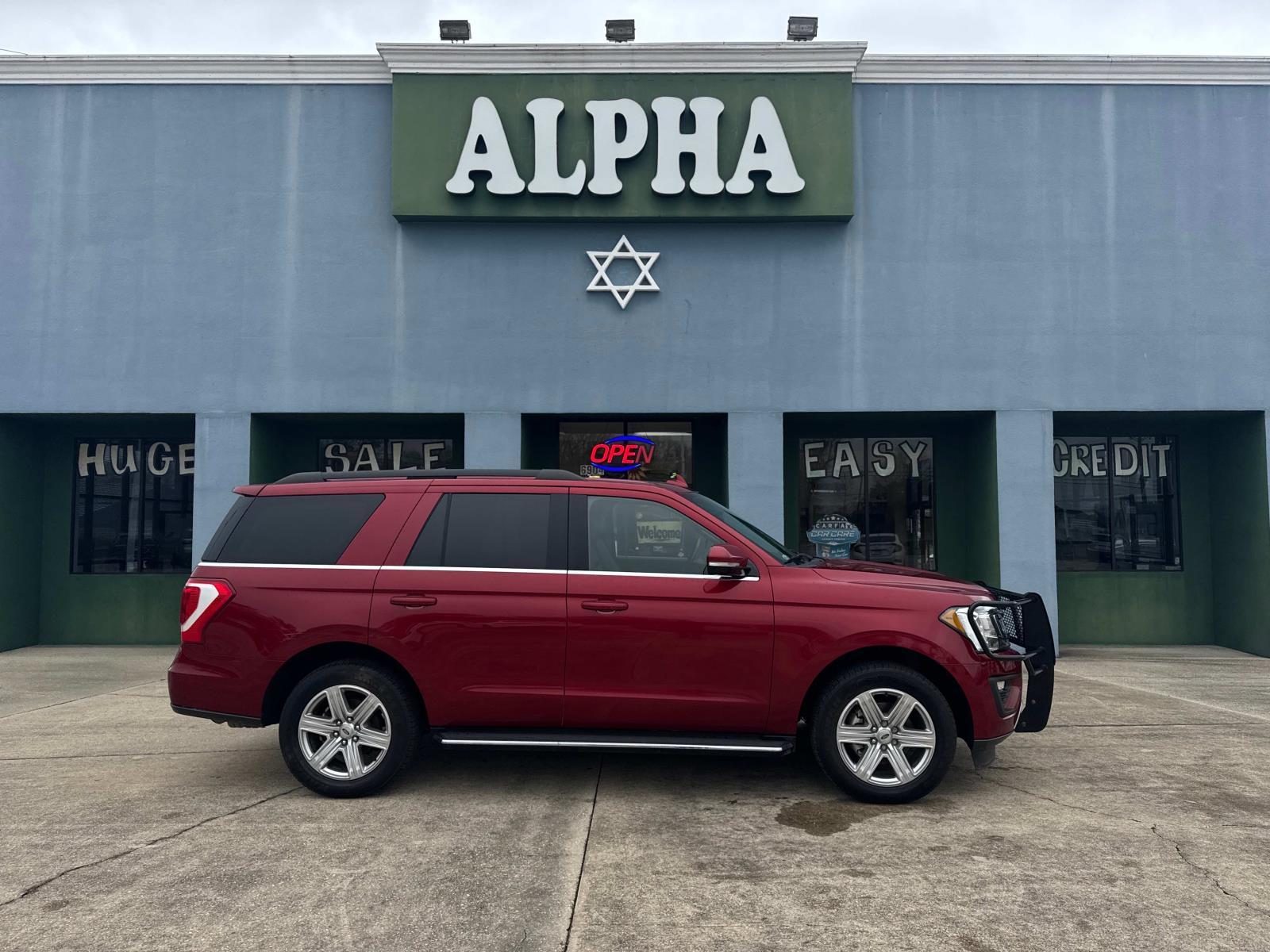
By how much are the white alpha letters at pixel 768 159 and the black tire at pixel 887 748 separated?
7.29m

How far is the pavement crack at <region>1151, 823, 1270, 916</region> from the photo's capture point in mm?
3668

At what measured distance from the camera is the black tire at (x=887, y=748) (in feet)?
16.3

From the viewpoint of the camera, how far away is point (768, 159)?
10.6 meters

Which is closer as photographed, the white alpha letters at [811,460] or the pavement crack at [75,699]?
the pavement crack at [75,699]

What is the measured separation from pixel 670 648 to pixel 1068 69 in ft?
33.2

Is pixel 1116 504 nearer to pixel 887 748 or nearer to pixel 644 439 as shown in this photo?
pixel 644 439

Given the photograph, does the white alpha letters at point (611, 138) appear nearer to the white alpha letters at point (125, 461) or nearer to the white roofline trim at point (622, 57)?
the white roofline trim at point (622, 57)

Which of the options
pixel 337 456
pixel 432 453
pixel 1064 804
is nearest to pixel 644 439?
pixel 432 453

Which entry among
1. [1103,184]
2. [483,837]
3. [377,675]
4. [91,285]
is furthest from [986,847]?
[91,285]

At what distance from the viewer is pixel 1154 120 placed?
11.0 m

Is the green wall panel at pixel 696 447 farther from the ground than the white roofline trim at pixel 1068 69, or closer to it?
closer to it

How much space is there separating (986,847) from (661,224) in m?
8.50

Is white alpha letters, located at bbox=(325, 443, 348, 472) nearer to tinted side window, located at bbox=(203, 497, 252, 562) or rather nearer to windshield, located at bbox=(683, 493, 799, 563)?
tinted side window, located at bbox=(203, 497, 252, 562)

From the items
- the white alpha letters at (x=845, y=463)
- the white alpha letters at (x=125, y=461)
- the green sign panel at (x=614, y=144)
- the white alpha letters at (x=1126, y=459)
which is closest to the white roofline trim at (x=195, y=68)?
the green sign panel at (x=614, y=144)
